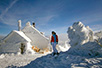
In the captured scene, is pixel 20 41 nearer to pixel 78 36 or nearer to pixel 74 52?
pixel 78 36

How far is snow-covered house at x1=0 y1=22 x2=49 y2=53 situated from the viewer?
1656 centimetres

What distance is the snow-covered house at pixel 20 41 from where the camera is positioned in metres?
16.6

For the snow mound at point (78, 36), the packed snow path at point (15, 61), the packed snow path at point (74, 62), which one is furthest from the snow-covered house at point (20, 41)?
the packed snow path at point (74, 62)

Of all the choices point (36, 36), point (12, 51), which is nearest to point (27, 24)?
point (36, 36)

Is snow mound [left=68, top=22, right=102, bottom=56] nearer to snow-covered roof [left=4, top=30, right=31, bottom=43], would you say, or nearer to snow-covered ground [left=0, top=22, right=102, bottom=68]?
snow-covered ground [left=0, top=22, right=102, bottom=68]

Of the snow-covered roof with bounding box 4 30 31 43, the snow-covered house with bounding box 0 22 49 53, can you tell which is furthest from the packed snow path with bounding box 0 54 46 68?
the snow-covered roof with bounding box 4 30 31 43

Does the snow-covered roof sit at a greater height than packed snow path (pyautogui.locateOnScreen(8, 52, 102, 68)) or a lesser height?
greater

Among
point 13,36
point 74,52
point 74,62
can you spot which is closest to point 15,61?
point 74,52

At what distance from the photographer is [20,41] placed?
16750mm

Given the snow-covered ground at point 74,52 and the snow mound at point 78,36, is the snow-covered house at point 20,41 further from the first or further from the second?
the snow mound at point 78,36

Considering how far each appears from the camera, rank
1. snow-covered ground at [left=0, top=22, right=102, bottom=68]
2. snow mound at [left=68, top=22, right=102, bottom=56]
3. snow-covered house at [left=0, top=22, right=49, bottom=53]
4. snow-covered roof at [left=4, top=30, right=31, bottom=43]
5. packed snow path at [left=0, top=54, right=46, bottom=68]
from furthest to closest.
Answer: snow-covered roof at [left=4, top=30, right=31, bottom=43], snow-covered house at [left=0, top=22, right=49, bottom=53], packed snow path at [left=0, top=54, right=46, bottom=68], snow mound at [left=68, top=22, right=102, bottom=56], snow-covered ground at [left=0, top=22, right=102, bottom=68]

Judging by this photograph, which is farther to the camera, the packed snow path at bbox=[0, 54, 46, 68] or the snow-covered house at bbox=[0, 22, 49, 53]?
the snow-covered house at bbox=[0, 22, 49, 53]

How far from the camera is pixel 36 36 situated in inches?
800

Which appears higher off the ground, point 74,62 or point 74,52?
point 74,52
